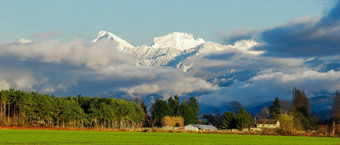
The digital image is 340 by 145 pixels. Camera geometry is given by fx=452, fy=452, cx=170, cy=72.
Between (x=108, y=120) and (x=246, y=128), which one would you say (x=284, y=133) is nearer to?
(x=246, y=128)

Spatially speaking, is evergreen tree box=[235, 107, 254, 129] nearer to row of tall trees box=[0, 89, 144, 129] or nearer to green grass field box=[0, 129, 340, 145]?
row of tall trees box=[0, 89, 144, 129]

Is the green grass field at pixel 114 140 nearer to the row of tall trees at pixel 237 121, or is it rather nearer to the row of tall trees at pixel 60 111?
the row of tall trees at pixel 60 111

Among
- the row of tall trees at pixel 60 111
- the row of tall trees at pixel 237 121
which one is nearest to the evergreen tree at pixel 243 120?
the row of tall trees at pixel 237 121

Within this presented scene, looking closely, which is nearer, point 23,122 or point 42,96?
point 23,122

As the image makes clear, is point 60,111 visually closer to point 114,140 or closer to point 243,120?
point 243,120

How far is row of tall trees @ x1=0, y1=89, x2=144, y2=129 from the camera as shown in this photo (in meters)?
154

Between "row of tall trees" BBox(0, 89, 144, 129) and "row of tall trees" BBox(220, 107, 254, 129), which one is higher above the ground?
"row of tall trees" BBox(0, 89, 144, 129)

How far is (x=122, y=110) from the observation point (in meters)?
191

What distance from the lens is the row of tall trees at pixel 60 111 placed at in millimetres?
154475

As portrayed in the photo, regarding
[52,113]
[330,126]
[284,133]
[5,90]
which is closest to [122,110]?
[52,113]

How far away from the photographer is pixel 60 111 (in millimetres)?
166125

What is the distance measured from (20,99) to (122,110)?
4756cm

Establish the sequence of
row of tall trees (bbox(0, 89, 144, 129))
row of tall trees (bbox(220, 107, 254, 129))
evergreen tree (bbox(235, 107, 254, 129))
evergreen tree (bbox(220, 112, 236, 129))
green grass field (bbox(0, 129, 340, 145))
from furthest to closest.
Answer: evergreen tree (bbox(220, 112, 236, 129)), row of tall trees (bbox(220, 107, 254, 129)), evergreen tree (bbox(235, 107, 254, 129)), row of tall trees (bbox(0, 89, 144, 129)), green grass field (bbox(0, 129, 340, 145))

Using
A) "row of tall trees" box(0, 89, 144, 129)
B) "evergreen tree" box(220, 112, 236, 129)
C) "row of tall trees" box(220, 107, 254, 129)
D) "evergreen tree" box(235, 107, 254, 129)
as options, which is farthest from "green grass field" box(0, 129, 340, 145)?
"evergreen tree" box(220, 112, 236, 129)
